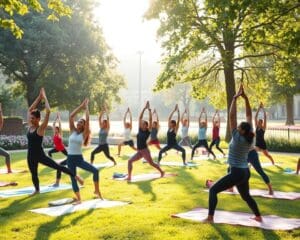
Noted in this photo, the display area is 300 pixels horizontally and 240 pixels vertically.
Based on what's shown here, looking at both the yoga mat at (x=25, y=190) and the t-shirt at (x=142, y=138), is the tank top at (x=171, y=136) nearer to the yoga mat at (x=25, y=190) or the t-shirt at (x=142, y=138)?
the t-shirt at (x=142, y=138)

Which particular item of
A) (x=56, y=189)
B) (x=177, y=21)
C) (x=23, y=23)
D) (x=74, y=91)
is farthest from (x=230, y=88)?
(x=56, y=189)

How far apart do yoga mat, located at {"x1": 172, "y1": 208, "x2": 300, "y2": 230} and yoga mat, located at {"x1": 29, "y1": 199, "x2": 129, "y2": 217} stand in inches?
71.4

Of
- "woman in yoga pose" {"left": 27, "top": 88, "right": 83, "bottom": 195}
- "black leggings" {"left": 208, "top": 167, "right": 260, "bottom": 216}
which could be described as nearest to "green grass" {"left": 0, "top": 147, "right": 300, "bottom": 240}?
"black leggings" {"left": 208, "top": 167, "right": 260, "bottom": 216}

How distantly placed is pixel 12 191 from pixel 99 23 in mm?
29695

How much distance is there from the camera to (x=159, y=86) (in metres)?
28.5

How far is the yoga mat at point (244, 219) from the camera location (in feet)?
26.8

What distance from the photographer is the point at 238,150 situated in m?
8.18

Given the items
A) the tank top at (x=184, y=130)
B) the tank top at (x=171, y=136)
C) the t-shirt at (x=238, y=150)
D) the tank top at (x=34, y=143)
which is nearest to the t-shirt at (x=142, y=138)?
the tank top at (x=171, y=136)

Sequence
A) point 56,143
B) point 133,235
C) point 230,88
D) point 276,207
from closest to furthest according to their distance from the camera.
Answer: point 133,235
point 276,207
point 56,143
point 230,88

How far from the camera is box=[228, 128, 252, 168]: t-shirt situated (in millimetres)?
8124

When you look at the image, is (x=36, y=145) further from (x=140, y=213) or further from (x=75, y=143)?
(x=140, y=213)

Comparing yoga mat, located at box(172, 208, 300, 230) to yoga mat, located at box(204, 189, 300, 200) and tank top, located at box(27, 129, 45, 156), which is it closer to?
yoga mat, located at box(204, 189, 300, 200)

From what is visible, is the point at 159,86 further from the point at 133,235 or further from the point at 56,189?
the point at 133,235

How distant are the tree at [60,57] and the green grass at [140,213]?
21.9 m
